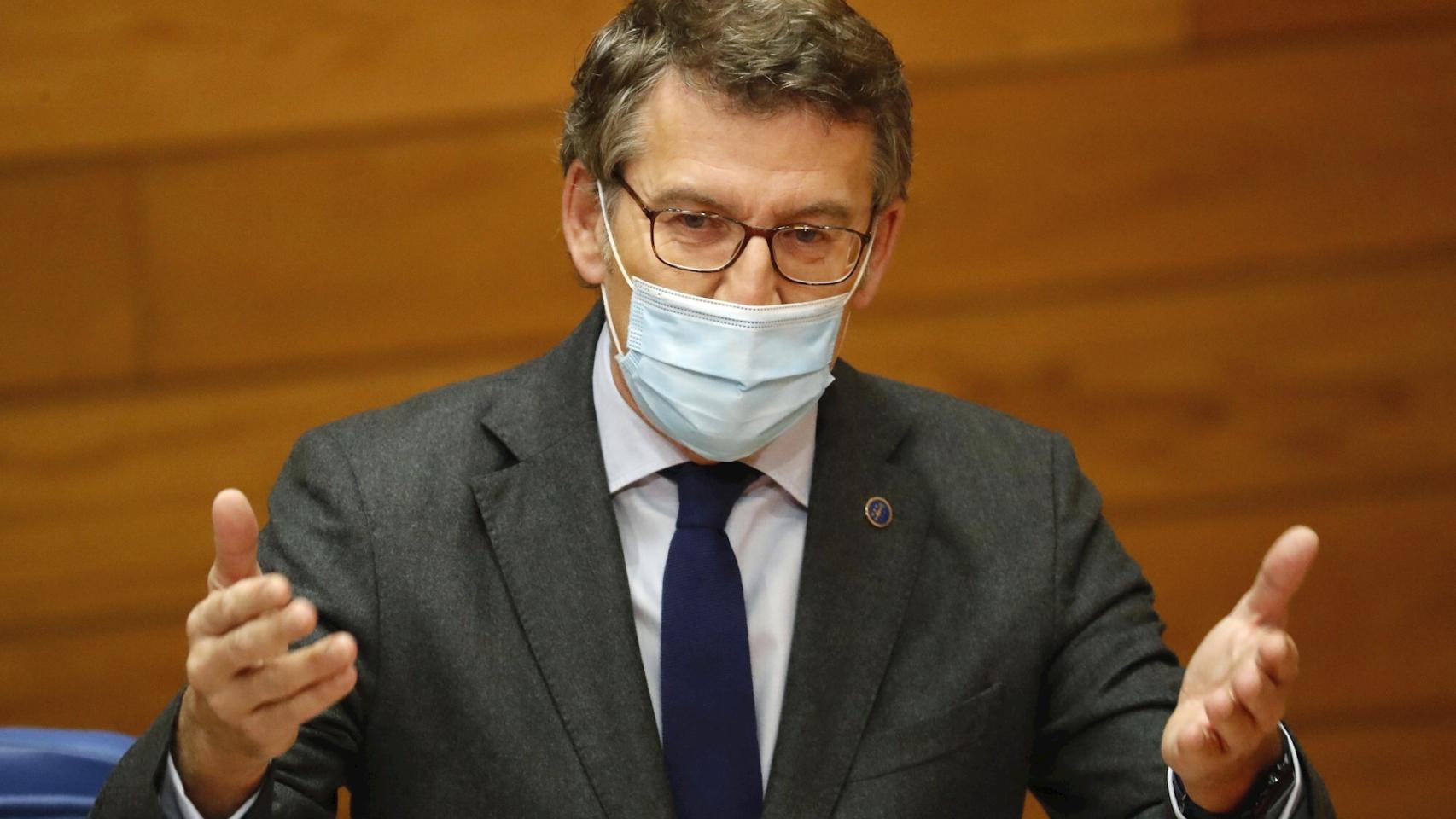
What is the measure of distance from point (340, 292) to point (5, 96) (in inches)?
24.3

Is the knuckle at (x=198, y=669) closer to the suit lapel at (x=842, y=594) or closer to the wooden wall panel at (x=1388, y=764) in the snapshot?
the suit lapel at (x=842, y=594)

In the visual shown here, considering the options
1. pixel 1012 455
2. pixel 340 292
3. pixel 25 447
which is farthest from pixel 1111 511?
Answer: pixel 25 447

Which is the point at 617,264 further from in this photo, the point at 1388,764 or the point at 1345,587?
the point at 1388,764

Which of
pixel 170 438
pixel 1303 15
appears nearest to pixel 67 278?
pixel 170 438

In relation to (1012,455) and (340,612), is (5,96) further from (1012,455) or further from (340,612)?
(1012,455)

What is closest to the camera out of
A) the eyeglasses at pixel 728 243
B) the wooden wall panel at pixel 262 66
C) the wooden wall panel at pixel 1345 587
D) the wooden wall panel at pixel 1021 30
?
the eyeglasses at pixel 728 243

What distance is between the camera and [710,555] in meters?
1.77

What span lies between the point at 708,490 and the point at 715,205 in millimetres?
314

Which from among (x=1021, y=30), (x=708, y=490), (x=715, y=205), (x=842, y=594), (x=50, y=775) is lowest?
(x=50, y=775)

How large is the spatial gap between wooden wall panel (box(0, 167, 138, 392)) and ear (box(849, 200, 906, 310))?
4.63 feet

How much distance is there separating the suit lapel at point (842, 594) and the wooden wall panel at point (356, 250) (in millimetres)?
980

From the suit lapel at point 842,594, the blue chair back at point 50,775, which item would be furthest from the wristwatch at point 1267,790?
the blue chair back at point 50,775

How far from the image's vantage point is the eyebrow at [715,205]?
1729 mm

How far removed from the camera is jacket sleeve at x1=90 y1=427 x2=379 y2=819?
1634 millimetres
